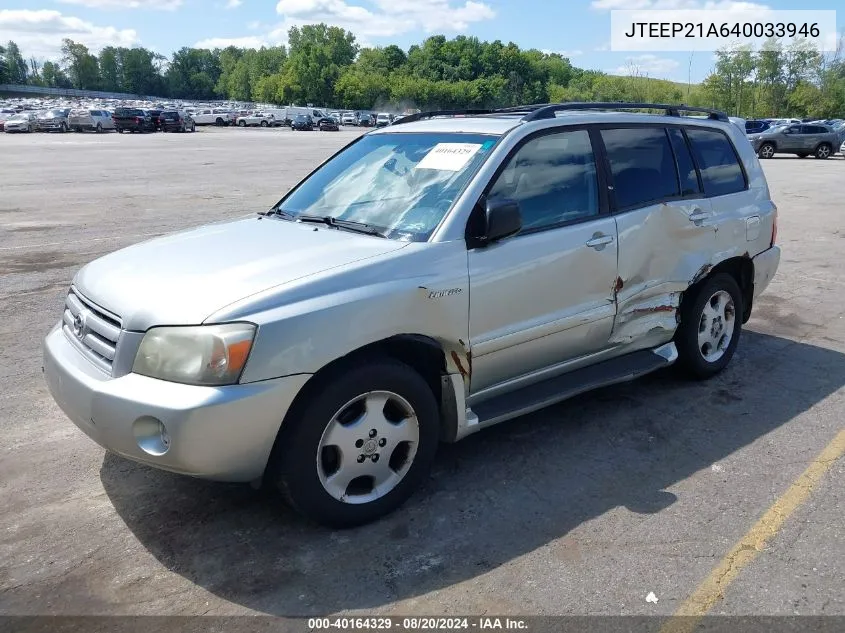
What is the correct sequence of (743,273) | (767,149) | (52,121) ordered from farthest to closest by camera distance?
(52,121)
(767,149)
(743,273)

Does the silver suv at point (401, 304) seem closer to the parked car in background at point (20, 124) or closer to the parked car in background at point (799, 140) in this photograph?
the parked car in background at point (799, 140)

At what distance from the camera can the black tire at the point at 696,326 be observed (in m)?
5.05

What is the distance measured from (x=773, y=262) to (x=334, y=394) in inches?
164

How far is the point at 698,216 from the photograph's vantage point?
4.99 m

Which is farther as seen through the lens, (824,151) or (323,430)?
(824,151)

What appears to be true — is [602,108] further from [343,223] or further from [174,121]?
[174,121]

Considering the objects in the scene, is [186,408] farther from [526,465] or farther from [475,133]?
[475,133]

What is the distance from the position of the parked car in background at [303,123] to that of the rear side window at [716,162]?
68701 mm

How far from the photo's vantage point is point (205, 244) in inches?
152

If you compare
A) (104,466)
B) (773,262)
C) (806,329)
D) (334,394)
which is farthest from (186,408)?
(806,329)

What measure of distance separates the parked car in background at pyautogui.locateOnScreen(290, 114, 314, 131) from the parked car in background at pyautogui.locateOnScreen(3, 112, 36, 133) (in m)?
24.6

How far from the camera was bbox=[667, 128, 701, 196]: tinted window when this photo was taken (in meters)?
5.02

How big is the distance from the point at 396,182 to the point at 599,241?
121 centimetres

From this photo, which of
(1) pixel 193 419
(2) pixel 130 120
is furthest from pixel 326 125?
(1) pixel 193 419
